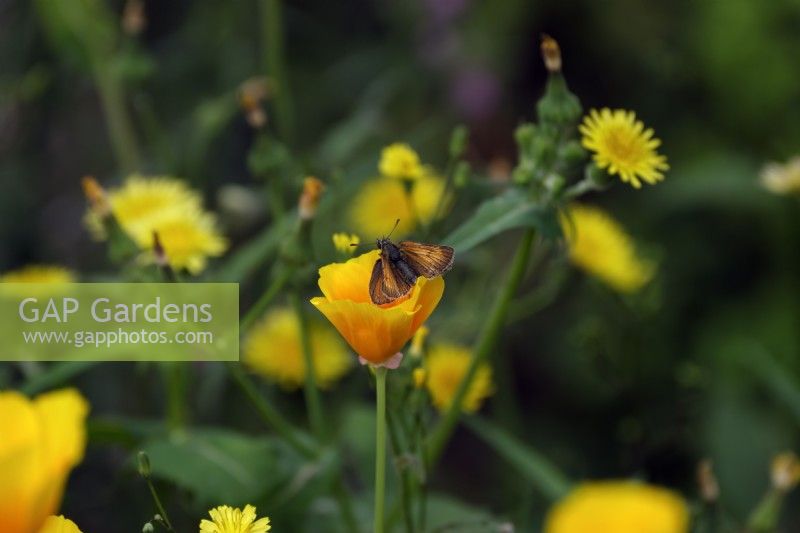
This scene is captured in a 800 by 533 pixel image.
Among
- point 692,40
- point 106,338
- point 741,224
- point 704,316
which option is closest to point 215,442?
point 106,338

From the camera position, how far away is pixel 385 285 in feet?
1.58

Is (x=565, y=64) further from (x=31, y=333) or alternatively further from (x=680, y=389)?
(x=31, y=333)

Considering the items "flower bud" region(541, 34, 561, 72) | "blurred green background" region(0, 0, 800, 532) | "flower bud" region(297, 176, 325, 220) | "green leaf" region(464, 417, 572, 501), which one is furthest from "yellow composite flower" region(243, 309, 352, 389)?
"flower bud" region(541, 34, 561, 72)

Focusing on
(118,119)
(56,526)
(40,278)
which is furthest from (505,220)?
(118,119)

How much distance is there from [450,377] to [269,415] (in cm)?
21

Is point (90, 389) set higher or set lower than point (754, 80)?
lower

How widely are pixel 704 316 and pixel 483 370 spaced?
643 mm

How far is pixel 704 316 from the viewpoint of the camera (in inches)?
54.9

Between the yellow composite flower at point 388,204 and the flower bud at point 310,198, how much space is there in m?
0.28

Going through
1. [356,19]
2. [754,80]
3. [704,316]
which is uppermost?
[356,19]

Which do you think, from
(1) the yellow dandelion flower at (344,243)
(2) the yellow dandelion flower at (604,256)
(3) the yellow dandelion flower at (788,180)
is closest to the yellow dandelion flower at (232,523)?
(1) the yellow dandelion flower at (344,243)

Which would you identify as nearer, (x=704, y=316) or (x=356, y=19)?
(x=704, y=316)

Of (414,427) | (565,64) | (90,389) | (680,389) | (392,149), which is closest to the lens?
(414,427)

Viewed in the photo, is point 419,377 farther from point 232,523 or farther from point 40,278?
point 40,278
